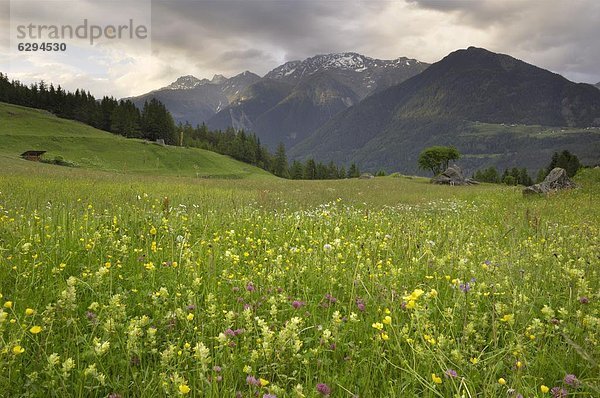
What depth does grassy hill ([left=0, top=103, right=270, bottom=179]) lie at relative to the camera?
6147cm

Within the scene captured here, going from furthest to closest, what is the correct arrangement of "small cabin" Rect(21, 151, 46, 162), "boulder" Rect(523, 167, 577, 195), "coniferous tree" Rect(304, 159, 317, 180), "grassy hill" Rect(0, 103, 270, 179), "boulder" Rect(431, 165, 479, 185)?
"coniferous tree" Rect(304, 159, 317, 180) < "boulder" Rect(431, 165, 479, 185) < "grassy hill" Rect(0, 103, 270, 179) < "small cabin" Rect(21, 151, 46, 162) < "boulder" Rect(523, 167, 577, 195)

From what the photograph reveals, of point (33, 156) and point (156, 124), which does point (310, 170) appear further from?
point (33, 156)

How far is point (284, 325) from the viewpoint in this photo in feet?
11.9

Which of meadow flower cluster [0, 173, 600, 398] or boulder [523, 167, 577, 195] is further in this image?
boulder [523, 167, 577, 195]

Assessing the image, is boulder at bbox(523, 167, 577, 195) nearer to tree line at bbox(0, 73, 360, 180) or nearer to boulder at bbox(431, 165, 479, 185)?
boulder at bbox(431, 165, 479, 185)

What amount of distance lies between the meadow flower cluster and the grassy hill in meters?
55.2

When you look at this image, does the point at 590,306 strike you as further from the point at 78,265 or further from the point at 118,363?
the point at 78,265

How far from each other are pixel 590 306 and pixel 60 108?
125 meters

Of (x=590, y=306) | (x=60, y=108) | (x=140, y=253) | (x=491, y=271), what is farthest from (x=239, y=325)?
(x=60, y=108)

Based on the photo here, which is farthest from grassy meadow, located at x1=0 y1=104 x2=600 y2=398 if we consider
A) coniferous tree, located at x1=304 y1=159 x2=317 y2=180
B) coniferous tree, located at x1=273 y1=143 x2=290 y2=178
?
coniferous tree, located at x1=273 y1=143 x2=290 y2=178

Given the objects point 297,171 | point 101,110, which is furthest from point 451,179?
point 101,110

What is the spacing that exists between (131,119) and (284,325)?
338 feet

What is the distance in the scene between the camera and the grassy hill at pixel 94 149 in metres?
61.5

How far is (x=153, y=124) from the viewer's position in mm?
96938
